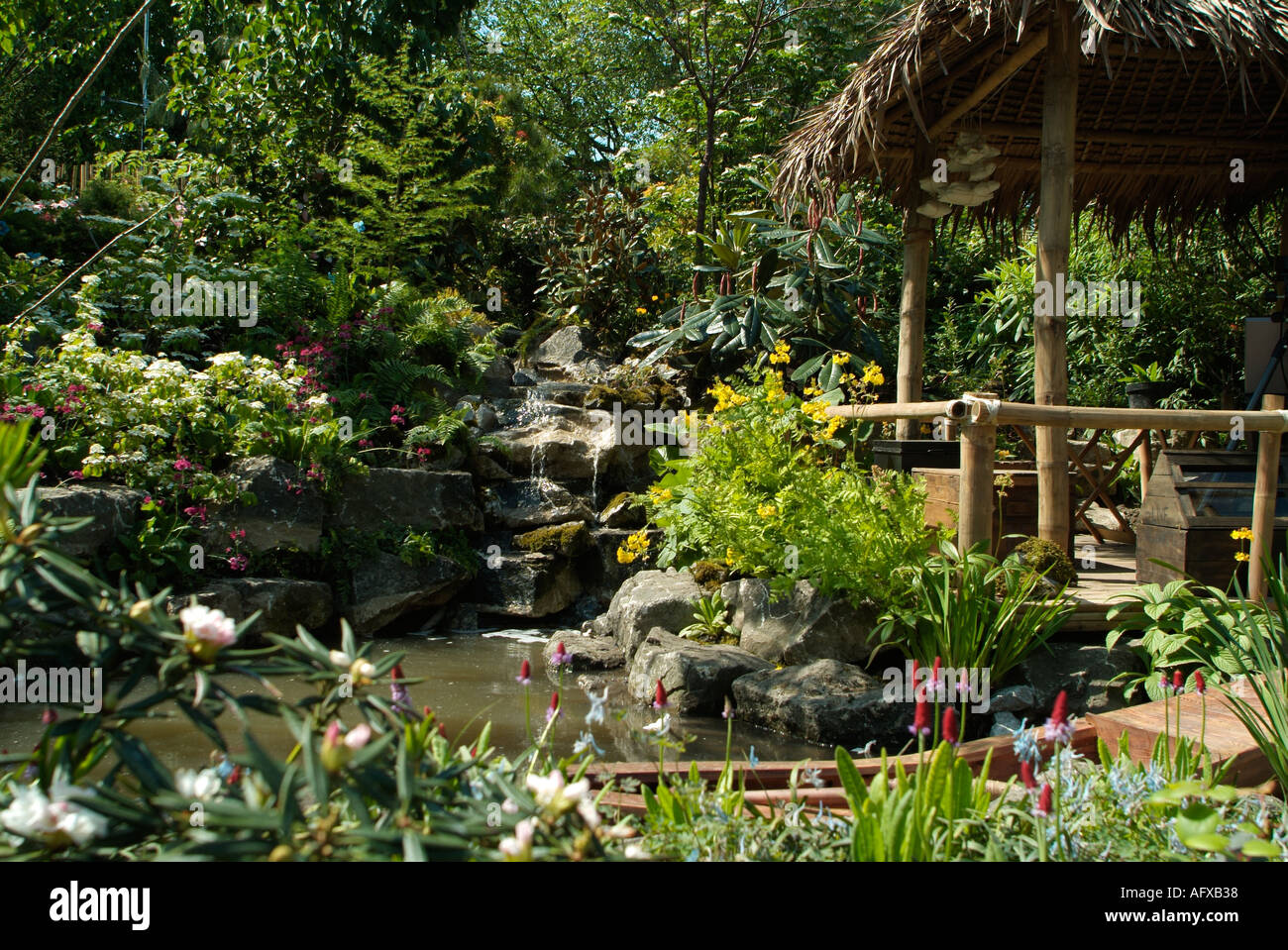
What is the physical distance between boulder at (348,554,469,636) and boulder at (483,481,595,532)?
3.21 ft

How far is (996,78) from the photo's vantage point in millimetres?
6230

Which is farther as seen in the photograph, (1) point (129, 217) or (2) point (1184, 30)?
(1) point (129, 217)

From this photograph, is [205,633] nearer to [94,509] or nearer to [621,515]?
[94,509]

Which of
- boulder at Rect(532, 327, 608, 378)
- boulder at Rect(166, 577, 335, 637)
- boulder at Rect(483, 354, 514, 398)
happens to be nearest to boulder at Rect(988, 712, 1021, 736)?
boulder at Rect(166, 577, 335, 637)

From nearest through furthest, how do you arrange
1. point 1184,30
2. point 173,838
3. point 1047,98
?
1. point 173,838
2. point 1184,30
3. point 1047,98

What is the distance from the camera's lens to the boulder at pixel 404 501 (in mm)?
7598

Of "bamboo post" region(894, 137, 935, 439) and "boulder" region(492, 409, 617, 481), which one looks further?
"boulder" region(492, 409, 617, 481)

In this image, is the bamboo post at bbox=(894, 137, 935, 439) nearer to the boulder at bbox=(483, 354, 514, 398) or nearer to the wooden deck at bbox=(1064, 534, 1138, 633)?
the wooden deck at bbox=(1064, 534, 1138, 633)

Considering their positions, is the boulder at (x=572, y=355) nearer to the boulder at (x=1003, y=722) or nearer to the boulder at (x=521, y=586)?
the boulder at (x=521, y=586)

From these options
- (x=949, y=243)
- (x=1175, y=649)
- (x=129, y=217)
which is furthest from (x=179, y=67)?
(x=1175, y=649)

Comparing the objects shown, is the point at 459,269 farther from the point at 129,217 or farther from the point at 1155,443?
the point at 1155,443

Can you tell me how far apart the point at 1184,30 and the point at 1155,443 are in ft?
12.2

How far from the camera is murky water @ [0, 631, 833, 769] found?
4.34 meters
